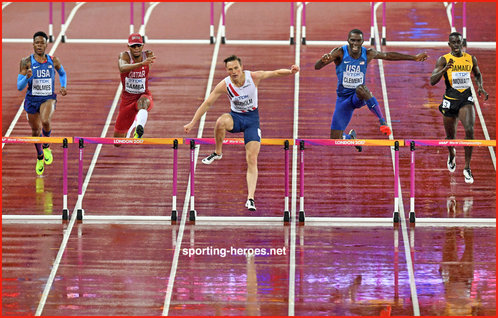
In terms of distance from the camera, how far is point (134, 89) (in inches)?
642

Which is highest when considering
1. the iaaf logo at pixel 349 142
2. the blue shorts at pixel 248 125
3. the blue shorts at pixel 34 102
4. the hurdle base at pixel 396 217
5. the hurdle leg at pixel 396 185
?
the blue shorts at pixel 34 102

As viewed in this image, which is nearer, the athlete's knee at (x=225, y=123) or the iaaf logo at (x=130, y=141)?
the athlete's knee at (x=225, y=123)

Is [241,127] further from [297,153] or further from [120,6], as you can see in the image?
[120,6]

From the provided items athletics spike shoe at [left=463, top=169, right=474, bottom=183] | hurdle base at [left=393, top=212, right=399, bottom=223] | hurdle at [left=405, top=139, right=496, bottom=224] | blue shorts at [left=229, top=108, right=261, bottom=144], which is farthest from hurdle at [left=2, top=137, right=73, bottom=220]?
athletics spike shoe at [left=463, top=169, right=474, bottom=183]

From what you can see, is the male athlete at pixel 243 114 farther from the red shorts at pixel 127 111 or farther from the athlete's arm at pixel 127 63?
the red shorts at pixel 127 111

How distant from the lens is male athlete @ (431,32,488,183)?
1592 cm

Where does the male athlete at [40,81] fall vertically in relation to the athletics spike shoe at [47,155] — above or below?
above

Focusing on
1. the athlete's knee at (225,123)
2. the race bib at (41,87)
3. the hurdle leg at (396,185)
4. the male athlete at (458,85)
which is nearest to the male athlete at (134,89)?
the race bib at (41,87)

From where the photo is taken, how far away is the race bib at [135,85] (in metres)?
16.2

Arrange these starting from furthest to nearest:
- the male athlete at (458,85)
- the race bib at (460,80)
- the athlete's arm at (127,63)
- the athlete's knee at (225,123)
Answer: the race bib at (460,80) < the male athlete at (458,85) < the athlete's arm at (127,63) < the athlete's knee at (225,123)

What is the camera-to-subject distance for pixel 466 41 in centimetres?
2289

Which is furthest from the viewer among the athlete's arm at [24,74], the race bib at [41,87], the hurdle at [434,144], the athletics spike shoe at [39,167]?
the athletics spike shoe at [39,167]

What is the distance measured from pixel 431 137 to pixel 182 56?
18.8 feet

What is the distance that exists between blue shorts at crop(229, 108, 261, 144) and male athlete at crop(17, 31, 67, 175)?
9.26ft
